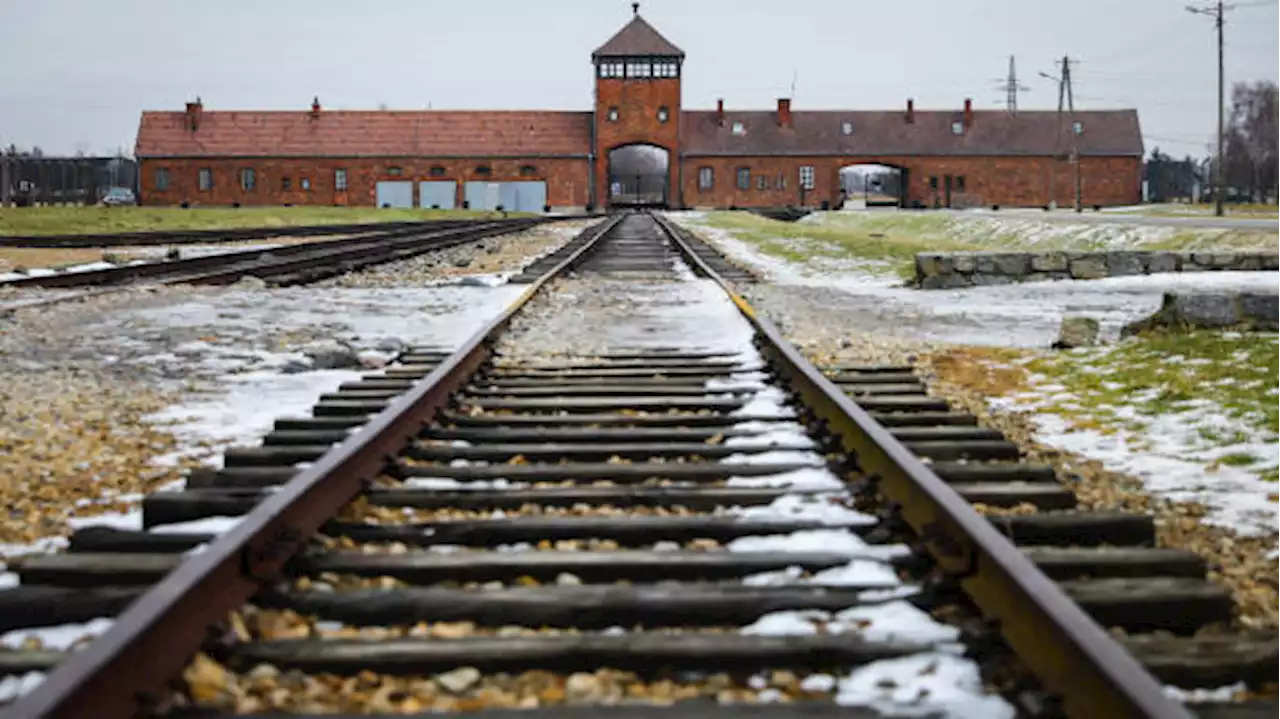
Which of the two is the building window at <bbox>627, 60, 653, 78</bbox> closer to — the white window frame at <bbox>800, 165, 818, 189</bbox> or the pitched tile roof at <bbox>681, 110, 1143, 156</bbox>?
the pitched tile roof at <bbox>681, 110, 1143, 156</bbox>

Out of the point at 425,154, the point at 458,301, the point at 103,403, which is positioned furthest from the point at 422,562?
the point at 425,154

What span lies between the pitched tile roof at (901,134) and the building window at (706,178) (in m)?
1.18

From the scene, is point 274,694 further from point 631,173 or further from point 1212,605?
point 631,173

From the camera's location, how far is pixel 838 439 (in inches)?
201

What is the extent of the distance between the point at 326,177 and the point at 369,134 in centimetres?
407

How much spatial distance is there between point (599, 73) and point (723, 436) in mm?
78288

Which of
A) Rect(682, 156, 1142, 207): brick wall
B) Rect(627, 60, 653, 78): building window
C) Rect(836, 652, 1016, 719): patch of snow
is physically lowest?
Rect(836, 652, 1016, 719): patch of snow

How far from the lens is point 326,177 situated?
8094 centimetres

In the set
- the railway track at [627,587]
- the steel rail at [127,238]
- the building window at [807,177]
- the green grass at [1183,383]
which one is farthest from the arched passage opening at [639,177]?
the railway track at [627,587]

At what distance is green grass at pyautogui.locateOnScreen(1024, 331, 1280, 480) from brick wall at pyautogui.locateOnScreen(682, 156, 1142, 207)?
247ft

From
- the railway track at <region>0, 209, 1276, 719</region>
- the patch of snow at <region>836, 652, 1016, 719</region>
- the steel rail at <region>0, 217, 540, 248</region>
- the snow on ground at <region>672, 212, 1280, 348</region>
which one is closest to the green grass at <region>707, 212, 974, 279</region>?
the snow on ground at <region>672, 212, 1280, 348</region>

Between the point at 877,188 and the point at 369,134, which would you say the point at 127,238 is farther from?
the point at 877,188

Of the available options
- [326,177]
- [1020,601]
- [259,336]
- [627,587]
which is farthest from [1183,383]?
[326,177]

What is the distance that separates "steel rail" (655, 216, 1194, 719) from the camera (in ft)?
7.83
